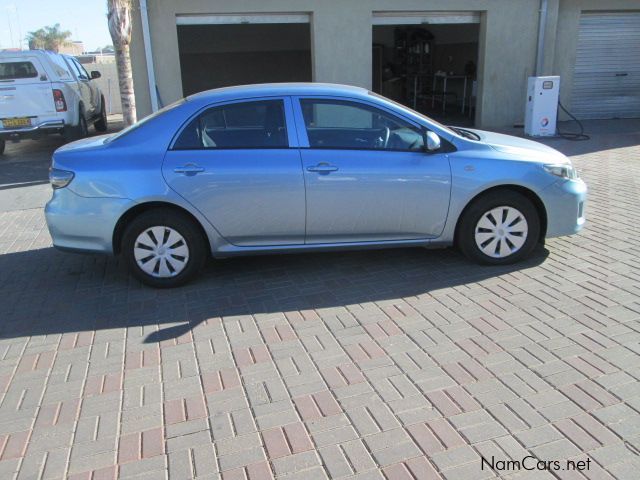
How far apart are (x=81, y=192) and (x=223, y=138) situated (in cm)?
123

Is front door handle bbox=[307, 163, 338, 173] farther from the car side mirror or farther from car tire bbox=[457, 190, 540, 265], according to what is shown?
car tire bbox=[457, 190, 540, 265]

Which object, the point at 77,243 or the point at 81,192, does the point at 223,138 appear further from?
the point at 77,243

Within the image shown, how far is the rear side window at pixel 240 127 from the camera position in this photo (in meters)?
4.61

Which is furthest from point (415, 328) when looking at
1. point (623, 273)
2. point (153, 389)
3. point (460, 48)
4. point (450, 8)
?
point (460, 48)

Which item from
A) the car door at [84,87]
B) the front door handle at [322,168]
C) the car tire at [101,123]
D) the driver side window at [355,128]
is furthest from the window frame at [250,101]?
the car tire at [101,123]

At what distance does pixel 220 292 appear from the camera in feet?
15.2

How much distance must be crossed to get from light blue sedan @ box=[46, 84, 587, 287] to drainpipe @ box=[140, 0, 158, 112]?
698cm

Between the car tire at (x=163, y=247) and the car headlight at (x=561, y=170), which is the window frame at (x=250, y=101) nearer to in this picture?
the car tire at (x=163, y=247)

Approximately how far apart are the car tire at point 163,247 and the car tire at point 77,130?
8.10m

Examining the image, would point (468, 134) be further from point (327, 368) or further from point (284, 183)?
point (327, 368)

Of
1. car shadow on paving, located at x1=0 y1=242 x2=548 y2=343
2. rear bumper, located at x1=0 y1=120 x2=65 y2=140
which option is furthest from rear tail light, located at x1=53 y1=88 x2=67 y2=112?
car shadow on paving, located at x1=0 y1=242 x2=548 y2=343

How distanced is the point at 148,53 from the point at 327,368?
31.7ft

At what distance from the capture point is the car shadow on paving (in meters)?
4.23

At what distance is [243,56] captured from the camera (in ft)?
73.1
